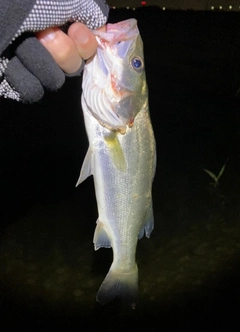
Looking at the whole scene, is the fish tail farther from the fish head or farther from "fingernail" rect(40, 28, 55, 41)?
"fingernail" rect(40, 28, 55, 41)

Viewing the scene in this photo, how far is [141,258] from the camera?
13.0 feet

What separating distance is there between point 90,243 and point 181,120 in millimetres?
3349

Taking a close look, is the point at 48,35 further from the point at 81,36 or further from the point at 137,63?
the point at 137,63

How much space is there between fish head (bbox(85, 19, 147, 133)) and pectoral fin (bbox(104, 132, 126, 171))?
0.04 metres

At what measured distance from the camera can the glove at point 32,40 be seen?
115cm

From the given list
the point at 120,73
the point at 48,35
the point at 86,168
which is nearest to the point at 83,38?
the point at 48,35

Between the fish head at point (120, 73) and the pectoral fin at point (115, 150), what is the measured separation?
0.04 m

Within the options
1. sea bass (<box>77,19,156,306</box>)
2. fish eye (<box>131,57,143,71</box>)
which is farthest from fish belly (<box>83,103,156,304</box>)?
fish eye (<box>131,57,143,71</box>)

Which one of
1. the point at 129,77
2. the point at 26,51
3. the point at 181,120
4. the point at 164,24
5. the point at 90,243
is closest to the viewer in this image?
the point at 26,51

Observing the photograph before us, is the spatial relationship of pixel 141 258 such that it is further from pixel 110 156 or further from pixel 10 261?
pixel 110 156

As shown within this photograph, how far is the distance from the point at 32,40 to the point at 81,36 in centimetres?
17

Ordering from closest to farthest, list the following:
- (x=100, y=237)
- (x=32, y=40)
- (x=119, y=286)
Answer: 1. (x=32, y=40)
2. (x=100, y=237)
3. (x=119, y=286)

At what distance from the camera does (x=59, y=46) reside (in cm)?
131

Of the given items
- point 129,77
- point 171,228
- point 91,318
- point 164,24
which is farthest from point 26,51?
point 164,24
